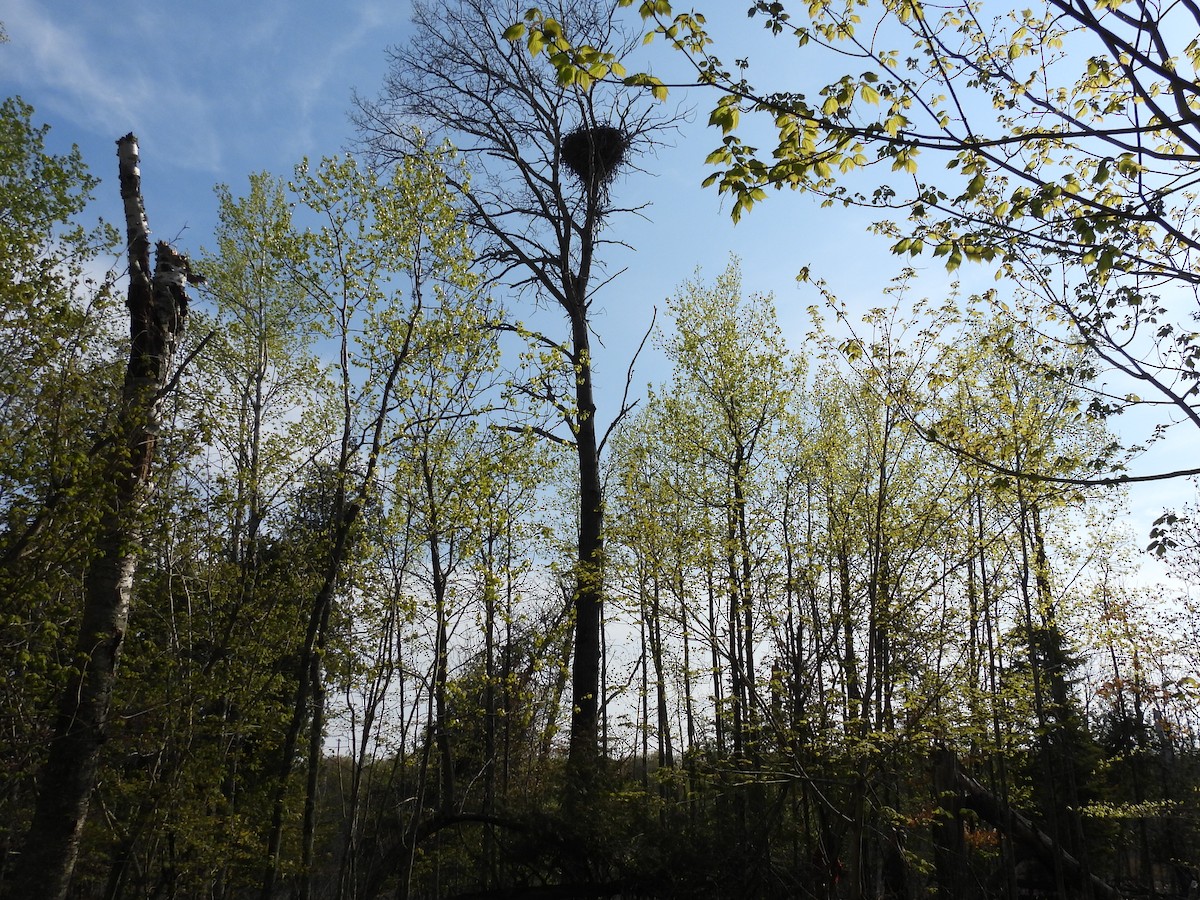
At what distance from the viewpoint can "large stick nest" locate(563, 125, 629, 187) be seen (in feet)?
36.7

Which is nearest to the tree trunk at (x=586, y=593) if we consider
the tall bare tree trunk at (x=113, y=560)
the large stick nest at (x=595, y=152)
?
the large stick nest at (x=595, y=152)

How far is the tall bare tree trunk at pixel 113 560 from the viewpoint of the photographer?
4281 millimetres

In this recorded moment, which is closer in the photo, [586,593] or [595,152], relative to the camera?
[586,593]

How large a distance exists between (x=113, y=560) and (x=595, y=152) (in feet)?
28.9

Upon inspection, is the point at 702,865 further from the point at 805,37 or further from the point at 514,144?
the point at 514,144

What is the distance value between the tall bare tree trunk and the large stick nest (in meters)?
6.88

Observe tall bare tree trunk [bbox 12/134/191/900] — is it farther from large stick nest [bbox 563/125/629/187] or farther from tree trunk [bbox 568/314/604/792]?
large stick nest [bbox 563/125/629/187]

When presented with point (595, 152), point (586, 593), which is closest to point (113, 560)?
point (586, 593)

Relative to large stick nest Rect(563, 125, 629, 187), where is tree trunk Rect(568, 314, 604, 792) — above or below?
below

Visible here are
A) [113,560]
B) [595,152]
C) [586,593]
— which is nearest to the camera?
[113,560]

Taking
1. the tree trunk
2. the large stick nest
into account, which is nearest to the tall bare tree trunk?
the tree trunk

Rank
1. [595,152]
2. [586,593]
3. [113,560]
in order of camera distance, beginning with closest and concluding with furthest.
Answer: [113,560] → [586,593] → [595,152]

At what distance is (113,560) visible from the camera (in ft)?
15.8

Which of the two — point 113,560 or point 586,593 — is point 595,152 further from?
point 113,560
